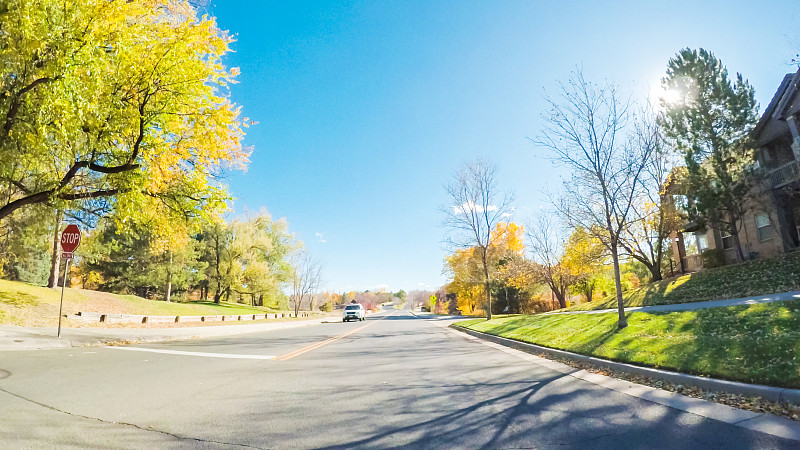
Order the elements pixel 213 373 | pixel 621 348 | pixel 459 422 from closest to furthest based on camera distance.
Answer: pixel 459 422
pixel 213 373
pixel 621 348

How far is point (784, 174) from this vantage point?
19625 millimetres

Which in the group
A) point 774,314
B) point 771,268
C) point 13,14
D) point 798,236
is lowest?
point 774,314

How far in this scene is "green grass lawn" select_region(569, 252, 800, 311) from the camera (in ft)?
48.9

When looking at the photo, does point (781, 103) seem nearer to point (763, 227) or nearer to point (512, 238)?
point (763, 227)

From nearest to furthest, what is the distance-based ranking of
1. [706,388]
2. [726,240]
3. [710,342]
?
[706,388] → [710,342] → [726,240]

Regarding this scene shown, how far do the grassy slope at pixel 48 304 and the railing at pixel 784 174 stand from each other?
103 feet

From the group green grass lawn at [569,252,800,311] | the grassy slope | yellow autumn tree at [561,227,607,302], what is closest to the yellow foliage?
yellow autumn tree at [561,227,607,302]

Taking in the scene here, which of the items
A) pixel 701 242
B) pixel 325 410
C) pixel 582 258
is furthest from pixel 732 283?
pixel 325 410

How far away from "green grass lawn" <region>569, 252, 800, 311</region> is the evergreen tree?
93.1 inches

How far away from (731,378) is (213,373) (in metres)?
7.99

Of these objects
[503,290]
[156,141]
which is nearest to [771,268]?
[156,141]

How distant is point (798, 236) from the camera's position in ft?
62.1

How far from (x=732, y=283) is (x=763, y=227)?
6286 mm

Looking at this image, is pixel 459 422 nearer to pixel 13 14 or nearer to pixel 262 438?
pixel 262 438
